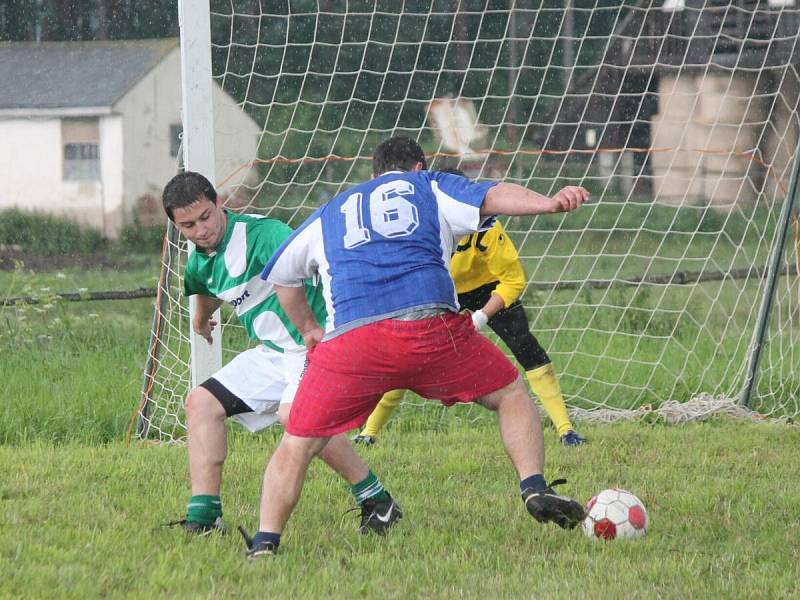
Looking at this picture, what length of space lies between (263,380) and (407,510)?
2.92 ft

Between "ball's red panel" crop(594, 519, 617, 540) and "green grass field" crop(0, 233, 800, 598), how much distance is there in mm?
78

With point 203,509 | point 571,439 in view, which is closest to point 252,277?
point 203,509

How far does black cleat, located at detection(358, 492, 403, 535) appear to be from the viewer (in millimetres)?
4672

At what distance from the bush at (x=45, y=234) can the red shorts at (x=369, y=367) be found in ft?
72.8

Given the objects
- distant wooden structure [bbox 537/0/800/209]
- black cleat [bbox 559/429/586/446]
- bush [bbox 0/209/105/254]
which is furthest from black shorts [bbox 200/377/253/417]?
bush [bbox 0/209/105/254]

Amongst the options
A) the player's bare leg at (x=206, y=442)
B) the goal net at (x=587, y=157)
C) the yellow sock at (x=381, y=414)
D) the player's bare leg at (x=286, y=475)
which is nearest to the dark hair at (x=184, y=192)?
the player's bare leg at (x=206, y=442)

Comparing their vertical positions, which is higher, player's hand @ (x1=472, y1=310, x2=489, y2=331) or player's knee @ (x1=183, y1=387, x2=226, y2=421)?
player's hand @ (x1=472, y1=310, x2=489, y2=331)

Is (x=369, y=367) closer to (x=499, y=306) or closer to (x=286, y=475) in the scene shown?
(x=286, y=475)

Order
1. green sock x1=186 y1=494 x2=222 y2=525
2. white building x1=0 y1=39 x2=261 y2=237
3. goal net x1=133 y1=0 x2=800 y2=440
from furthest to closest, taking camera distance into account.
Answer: white building x1=0 y1=39 x2=261 y2=237
goal net x1=133 y1=0 x2=800 y2=440
green sock x1=186 y1=494 x2=222 y2=525

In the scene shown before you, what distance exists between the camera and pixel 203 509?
4582 mm

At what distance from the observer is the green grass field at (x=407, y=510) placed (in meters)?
3.96

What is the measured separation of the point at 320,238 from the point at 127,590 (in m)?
1.32

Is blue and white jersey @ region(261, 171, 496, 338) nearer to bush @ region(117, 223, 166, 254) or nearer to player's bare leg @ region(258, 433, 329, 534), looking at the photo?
player's bare leg @ region(258, 433, 329, 534)

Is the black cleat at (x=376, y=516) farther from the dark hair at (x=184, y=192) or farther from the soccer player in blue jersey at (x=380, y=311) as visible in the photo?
the dark hair at (x=184, y=192)
